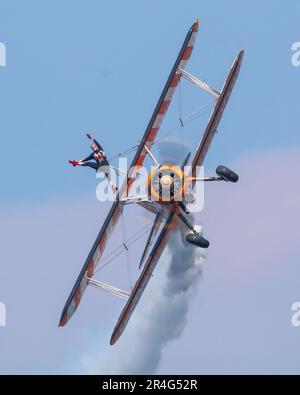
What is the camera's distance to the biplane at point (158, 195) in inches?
3957

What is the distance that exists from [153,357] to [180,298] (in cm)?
304

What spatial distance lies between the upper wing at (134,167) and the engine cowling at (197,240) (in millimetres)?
4086

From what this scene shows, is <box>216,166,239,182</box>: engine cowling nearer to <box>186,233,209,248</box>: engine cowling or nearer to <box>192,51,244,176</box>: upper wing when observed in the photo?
<box>192,51,244,176</box>: upper wing

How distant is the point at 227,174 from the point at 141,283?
6.59 meters

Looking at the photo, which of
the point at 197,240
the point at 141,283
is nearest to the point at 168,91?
the point at 197,240

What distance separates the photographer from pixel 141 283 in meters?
103

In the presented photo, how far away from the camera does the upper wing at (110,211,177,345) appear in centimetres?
10239

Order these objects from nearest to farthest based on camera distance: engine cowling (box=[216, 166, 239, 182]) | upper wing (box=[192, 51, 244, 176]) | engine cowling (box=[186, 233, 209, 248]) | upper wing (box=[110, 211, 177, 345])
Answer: engine cowling (box=[186, 233, 209, 248]) < engine cowling (box=[216, 166, 239, 182]) < upper wing (box=[110, 211, 177, 345]) < upper wing (box=[192, 51, 244, 176])

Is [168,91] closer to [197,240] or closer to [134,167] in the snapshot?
[134,167]

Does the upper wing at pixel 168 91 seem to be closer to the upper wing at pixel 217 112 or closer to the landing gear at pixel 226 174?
the upper wing at pixel 217 112

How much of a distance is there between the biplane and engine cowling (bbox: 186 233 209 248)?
0.23 metres

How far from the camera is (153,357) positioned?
106312 mm
